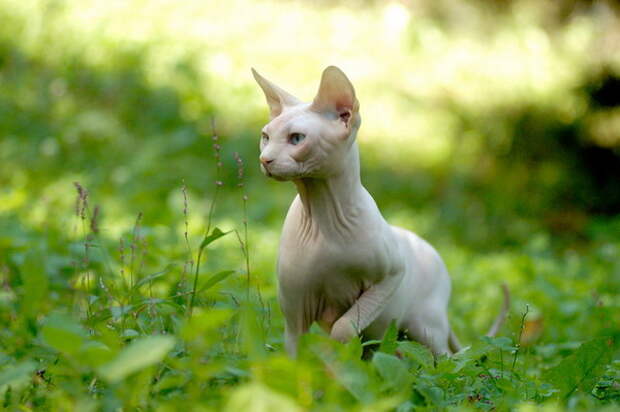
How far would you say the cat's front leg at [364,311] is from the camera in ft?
7.95

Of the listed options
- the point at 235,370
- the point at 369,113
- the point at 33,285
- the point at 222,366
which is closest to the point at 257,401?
the point at 222,366

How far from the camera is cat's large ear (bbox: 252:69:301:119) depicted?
2506 millimetres

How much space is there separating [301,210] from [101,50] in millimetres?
6008

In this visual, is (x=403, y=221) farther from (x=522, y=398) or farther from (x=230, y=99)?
(x=522, y=398)

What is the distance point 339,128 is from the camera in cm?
236

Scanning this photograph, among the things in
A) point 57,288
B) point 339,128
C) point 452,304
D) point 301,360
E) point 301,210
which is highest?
point 339,128

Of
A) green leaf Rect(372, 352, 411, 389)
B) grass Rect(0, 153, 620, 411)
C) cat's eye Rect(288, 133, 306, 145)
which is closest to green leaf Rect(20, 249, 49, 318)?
grass Rect(0, 153, 620, 411)

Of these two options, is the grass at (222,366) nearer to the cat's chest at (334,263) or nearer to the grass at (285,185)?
the grass at (285,185)

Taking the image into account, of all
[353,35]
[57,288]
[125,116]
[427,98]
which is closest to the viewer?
[57,288]

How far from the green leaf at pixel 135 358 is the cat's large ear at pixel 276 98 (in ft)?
3.43

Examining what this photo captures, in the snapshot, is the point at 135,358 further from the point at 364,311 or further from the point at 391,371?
the point at 364,311

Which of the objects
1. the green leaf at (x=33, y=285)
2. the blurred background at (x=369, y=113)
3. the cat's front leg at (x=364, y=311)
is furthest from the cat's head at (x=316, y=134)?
the blurred background at (x=369, y=113)

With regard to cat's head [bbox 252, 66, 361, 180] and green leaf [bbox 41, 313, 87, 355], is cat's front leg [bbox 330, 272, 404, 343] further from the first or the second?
green leaf [bbox 41, 313, 87, 355]

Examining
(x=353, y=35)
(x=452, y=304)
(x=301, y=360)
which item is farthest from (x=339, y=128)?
(x=353, y=35)
